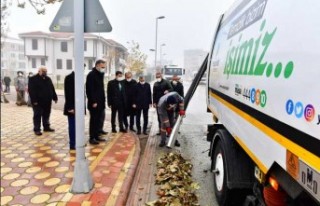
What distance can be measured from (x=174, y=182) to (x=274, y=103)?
2.89 m

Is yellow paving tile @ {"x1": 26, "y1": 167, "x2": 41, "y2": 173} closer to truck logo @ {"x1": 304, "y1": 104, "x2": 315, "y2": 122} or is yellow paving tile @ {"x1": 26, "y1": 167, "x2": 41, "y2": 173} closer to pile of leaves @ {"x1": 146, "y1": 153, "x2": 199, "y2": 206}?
pile of leaves @ {"x1": 146, "y1": 153, "x2": 199, "y2": 206}

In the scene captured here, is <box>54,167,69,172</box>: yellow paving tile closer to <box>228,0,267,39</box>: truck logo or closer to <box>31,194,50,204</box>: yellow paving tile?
<box>31,194,50,204</box>: yellow paving tile

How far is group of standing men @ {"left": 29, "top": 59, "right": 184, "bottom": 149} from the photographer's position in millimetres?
6328

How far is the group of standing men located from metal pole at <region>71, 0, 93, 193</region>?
7.13 ft

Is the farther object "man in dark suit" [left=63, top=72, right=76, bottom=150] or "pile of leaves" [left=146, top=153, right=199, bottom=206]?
"man in dark suit" [left=63, top=72, right=76, bottom=150]

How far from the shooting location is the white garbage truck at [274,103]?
1.53 m

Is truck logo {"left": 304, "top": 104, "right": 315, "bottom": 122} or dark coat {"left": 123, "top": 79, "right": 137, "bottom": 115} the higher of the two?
truck logo {"left": 304, "top": 104, "right": 315, "bottom": 122}

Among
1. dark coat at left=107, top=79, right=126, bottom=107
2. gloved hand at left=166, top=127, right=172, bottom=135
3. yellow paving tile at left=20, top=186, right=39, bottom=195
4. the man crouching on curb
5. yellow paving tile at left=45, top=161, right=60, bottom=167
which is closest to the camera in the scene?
yellow paving tile at left=20, top=186, right=39, bottom=195

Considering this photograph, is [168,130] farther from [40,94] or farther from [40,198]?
[40,198]

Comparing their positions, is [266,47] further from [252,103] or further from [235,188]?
[235,188]

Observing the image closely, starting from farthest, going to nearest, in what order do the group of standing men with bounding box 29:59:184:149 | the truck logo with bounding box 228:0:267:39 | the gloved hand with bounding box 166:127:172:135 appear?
the gloved hand with bounding box 166:127:172:135
the group of standing men with bounding box 29:59:184:149
the truck logo with bounding box 228:0:267:39

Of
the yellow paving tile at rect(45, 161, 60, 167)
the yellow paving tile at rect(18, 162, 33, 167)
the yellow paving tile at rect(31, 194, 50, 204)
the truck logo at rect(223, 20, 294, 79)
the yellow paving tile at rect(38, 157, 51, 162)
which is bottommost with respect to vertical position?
the yellow paving tile at rect(31, 194, 50, 204)

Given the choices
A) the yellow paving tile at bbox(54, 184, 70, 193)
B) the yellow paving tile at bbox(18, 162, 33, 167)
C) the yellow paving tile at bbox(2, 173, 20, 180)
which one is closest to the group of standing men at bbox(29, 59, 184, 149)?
the yellow paving tile at bbox(18, 162, 33, 167)

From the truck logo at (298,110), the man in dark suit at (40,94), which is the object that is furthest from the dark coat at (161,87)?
the truck logo at (298,110)
